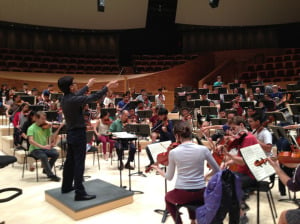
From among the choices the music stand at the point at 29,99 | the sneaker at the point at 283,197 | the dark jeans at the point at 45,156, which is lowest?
the sneaker at the point at 283,197

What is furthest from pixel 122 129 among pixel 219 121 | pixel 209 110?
pixel 209 110

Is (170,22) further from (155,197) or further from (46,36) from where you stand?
(155,197)

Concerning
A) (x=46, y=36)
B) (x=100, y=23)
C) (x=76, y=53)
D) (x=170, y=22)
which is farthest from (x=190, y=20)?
(x=46, y=36)

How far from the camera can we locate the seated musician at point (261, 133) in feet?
13.4

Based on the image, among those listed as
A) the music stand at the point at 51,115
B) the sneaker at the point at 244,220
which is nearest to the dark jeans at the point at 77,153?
the sneaker at the point at 244,220

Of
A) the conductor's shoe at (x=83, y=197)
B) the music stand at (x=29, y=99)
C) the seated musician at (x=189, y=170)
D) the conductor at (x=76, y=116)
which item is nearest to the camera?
the seated musician at (x=189, y=170)

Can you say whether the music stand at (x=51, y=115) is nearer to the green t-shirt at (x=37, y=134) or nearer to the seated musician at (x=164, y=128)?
the green t-shirt at (x=37, y=134)

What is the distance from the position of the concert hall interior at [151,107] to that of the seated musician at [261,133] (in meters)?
0.02

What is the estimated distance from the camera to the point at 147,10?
16.8 meters

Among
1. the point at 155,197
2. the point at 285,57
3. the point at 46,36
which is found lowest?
the point at 155,197

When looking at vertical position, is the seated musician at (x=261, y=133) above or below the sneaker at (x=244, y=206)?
above

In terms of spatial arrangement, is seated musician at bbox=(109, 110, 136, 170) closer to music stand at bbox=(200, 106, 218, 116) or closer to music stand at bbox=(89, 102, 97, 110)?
music stand at bbox=(200, 106, 218, 116)

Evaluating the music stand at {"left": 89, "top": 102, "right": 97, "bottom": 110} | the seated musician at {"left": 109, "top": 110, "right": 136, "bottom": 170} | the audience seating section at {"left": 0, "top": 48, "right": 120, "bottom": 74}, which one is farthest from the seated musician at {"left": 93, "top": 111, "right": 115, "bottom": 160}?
the audience seating section at {"left": 0, "top": 48, "right": 120, "bottom": 74}

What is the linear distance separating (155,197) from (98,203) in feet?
3.21
